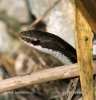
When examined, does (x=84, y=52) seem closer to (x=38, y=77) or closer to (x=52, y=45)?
(x=38, y=77)

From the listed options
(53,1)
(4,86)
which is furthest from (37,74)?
(53,1)

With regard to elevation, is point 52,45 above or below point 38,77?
above

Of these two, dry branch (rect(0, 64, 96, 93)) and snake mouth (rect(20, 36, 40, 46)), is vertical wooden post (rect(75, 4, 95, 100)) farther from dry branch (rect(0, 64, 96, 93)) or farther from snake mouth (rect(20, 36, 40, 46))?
snake mouth (rect(20, 36, 40, 46))

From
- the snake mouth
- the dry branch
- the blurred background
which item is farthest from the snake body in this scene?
the dry branch

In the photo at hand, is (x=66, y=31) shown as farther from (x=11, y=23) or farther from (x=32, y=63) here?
(x=11, y=23)

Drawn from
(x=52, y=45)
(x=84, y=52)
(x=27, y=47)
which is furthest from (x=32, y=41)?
(x=27, y=47)
